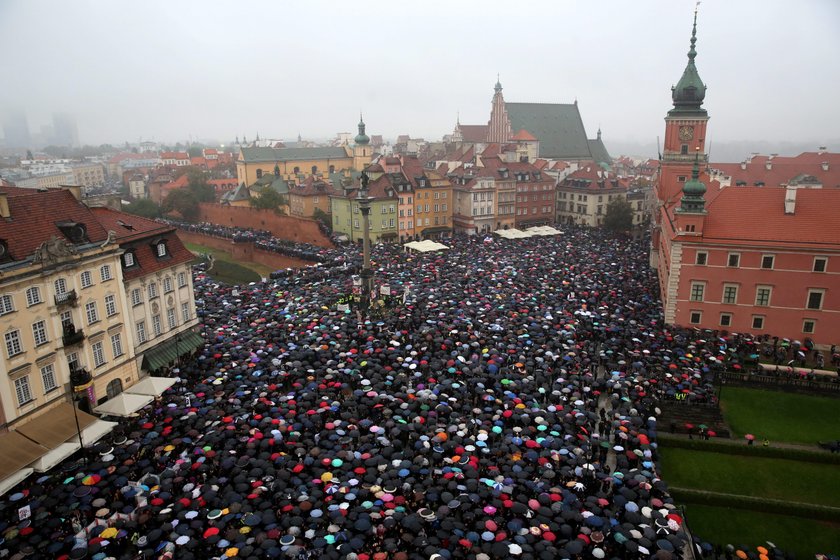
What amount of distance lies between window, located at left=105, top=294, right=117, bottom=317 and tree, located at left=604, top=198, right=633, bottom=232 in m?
62.3

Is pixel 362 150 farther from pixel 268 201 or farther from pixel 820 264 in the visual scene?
pixel 820 264

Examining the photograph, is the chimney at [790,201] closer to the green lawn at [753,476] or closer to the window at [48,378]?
the green lawn at [753,476]

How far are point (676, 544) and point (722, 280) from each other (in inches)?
1062

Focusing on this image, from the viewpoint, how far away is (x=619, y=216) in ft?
252

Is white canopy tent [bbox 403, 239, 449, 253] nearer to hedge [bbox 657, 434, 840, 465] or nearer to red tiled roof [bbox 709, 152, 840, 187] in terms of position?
red tiled roof [bbox 709, 152, 840, 187]

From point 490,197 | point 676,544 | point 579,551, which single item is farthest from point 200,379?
point 490,197

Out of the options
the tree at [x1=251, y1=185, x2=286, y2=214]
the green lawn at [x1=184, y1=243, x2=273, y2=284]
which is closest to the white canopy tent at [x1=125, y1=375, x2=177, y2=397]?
the green lawn at [x1=184, y1=243, x2=273, y2=284]

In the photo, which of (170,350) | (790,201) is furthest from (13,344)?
(790,201)

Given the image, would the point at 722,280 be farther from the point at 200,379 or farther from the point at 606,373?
the point at 200,379

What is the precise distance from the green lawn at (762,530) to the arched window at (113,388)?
2914cm

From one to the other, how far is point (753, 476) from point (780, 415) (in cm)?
686

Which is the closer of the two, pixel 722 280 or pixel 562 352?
pixel 562 352

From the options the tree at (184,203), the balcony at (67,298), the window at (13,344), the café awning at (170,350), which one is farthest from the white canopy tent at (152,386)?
the tree at (184,203)

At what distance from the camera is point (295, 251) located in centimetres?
6875
